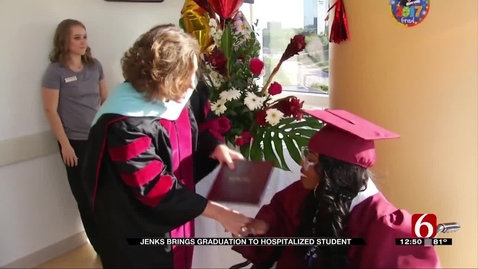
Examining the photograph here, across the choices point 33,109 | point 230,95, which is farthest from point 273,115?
point 33,109

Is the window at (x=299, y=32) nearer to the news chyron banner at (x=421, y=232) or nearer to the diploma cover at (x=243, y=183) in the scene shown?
the diploma cover at (x=243, y=183)

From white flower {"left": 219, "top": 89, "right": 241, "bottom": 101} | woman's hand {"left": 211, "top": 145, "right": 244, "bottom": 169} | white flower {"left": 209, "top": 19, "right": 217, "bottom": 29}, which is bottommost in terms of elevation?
woman's hand {"left": 211, "top": 145, "right": 244, "bottom": 169}

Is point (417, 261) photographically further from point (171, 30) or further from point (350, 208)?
point (171, 30)

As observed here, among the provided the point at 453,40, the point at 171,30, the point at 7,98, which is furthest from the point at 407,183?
the point at 7,98

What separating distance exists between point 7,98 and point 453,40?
80.6 inches

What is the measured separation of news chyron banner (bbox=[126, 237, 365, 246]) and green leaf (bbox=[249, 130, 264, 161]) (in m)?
0.31

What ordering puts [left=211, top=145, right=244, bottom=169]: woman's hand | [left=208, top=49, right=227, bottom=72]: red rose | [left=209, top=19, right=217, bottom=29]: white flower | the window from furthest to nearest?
the window → [left=209, top=19, right=217, bottom=29]: white flower → [left=208, top=49, right=227, bottom=72]: red rose → [left=211, top=145, right=244, bottom=169]: woman's hand

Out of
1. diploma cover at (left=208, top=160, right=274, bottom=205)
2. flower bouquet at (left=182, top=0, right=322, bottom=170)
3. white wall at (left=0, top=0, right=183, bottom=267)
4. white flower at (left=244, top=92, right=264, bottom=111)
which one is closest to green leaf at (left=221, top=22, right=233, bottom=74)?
flower bouquet at (left=182, top=0, right=322, bottom=170)

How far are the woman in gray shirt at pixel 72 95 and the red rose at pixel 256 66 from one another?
1.34 metres

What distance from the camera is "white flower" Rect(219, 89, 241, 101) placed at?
5.14 ft

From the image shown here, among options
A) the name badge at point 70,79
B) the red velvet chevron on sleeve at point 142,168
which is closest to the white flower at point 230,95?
the red velvet chevron on sleeve at point 142,168

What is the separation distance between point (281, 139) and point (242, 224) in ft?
1.49

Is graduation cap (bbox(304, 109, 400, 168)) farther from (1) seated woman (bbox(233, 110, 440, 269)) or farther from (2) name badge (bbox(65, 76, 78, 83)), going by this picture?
(2) name badge (bbox(65, 76, 78, 83))

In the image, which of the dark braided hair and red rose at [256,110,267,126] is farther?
red rose at [256,110,267,126]
